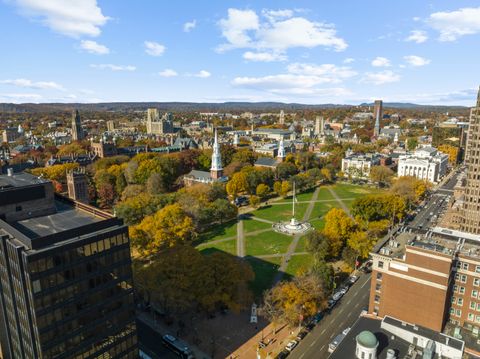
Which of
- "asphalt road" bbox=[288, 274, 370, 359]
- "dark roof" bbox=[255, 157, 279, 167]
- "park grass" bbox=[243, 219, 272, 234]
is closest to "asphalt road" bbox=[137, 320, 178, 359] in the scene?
"asphalt road" bbox=[288, 274, 370, 359]

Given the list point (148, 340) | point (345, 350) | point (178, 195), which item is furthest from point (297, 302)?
point (178, 195)

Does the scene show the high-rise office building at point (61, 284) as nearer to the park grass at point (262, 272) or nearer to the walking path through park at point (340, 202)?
the park grass at point (262, 272)

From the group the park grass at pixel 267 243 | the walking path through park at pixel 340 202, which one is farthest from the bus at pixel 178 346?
the walking path through park at pixel 340 202

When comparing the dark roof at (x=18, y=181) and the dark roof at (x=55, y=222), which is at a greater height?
the dark roof at (x=18, y=181)

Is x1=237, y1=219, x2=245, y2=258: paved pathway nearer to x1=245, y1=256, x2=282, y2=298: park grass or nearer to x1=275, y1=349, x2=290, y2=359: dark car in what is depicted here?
x1=245, y1=256, x2=282, y2=298: park grass

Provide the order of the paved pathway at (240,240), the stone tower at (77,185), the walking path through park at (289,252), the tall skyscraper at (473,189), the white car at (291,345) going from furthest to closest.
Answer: the stone tower at (77,185)
the tall skyscraper at (473,189)
the paved pathway at (240,240)
the walking path through park at (289,252)
the white car at (291,345)
